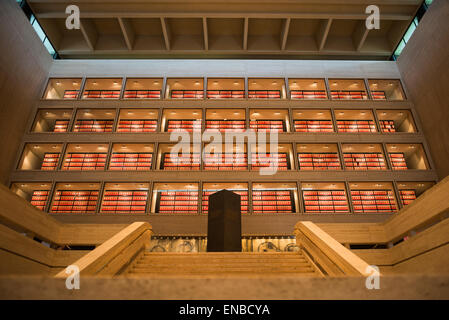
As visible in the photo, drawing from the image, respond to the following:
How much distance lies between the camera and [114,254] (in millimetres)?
3861

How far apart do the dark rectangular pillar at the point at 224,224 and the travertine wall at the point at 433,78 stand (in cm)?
953

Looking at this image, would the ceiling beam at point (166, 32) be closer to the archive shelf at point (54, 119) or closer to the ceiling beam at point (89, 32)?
the ceiling beam at point (89, 32)

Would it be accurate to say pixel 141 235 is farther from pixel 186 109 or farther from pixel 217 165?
pixel 186 109

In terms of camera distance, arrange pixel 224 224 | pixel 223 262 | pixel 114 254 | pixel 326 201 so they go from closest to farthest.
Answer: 1. pixel 114 254
2. pixel 223 262
3. pixel 224 224
4. pixel 326 201

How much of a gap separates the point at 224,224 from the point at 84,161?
28.2 ft

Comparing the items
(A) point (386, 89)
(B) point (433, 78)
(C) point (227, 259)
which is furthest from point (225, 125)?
(B) point (433, 78)

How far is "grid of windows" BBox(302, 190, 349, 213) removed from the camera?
11.1 meters

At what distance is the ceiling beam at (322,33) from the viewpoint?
1367 cm

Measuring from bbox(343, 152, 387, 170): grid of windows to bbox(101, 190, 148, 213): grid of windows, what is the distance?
9.46 meters

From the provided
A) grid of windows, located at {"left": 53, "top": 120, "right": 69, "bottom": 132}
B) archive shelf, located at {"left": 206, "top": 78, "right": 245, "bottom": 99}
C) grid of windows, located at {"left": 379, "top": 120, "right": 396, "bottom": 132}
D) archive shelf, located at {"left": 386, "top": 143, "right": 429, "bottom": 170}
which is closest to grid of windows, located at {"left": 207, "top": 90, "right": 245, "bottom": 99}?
archive shelf, located at {"left": 206, "top": 78, "right": 245, "bottom": 99}

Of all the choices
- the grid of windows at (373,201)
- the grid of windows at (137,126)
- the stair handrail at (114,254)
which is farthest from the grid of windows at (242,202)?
the stair handrail at (114,254)

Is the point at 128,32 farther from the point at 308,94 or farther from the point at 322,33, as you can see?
the point at 322,33

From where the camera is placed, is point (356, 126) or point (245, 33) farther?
point (245, 33)

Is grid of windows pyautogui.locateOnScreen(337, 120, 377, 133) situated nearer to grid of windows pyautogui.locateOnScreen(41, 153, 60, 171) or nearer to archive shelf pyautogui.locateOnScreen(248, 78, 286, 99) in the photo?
archive shelf pyautogui.locateOnScreen(248, 78, 286, 99)
